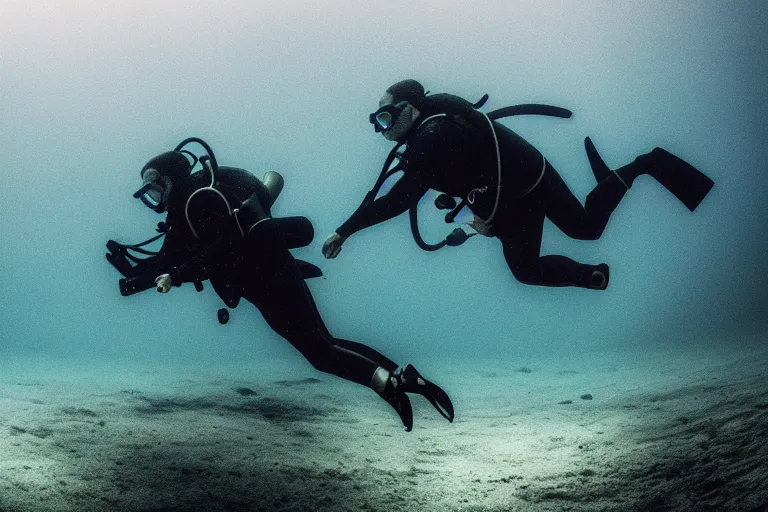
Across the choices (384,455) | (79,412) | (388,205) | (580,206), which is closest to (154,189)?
(388,205)

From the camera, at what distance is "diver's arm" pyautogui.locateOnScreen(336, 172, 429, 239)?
15.9 ft

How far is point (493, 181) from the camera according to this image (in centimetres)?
462

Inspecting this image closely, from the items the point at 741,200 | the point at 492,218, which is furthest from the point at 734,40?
the point at 492,218

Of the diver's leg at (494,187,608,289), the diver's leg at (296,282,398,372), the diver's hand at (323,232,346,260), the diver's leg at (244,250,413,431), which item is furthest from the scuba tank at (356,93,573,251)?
the diver's leg at (296,282,398,372)

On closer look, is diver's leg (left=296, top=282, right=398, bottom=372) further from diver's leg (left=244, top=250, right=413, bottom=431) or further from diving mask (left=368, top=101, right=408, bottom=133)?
diving mask (left=368, top=101, right=408, bottom=133)

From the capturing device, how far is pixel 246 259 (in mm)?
4570

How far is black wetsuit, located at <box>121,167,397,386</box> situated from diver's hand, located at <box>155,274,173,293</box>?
0.33 ft

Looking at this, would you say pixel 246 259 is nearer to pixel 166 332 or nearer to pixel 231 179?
pixel 231 179

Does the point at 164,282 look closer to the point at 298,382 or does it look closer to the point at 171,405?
the point at 171,405

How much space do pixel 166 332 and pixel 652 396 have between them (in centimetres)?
4909

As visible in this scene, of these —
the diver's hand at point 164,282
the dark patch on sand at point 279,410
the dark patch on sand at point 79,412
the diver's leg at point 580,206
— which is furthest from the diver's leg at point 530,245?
the dark patch on sand at point 79,412

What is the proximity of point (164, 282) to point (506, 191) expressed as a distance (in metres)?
3.10

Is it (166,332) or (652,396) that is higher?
(652,396)

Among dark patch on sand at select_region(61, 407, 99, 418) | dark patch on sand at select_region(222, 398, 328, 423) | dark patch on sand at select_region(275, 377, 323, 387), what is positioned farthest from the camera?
dark patch on sand at select_region(275, 377, 323, 387)
